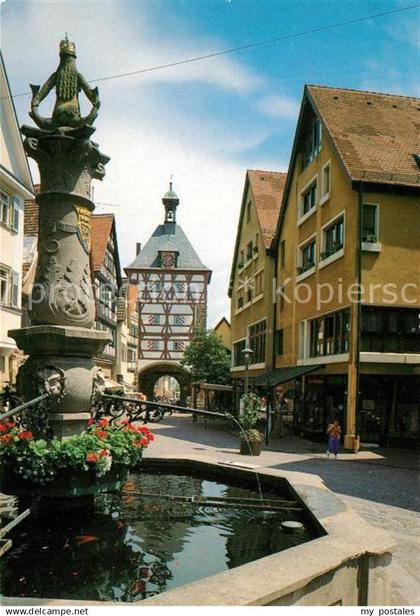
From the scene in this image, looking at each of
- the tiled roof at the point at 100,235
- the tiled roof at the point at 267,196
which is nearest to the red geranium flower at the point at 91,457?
the tiled roof at the point at 267,196

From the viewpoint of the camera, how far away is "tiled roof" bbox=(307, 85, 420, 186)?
66.1 feet

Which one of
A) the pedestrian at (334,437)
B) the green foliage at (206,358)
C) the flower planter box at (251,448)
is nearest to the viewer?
the flower planter box at (251,448)

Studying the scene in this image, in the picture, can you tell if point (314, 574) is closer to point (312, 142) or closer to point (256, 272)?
point (312, 142)

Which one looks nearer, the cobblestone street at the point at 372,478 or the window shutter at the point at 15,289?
the cobblestone street at the point at 372,478

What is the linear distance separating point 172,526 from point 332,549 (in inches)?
82.5

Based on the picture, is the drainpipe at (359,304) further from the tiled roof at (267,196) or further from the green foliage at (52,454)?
the green foliage at (52,454)

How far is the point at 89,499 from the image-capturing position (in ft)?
19.1

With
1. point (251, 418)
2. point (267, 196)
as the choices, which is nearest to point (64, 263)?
point (251, 418)

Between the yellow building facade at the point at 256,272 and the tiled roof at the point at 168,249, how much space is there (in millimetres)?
19221

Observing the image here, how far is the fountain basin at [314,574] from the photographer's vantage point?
11.1ft

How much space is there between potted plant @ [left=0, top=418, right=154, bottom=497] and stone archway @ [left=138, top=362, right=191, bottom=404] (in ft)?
142

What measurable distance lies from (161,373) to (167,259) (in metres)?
12.1

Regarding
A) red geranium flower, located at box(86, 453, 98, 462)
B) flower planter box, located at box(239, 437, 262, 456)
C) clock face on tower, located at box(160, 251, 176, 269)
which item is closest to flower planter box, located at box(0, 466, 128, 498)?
red geranium flower, located at box(86, 453, 98, 462)

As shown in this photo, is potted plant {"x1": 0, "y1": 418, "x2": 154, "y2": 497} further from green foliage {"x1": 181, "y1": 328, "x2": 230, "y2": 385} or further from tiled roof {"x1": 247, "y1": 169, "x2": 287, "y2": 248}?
green foliage {"x1": 181, "y1": 328, "x2": 230, "y2": 385}
